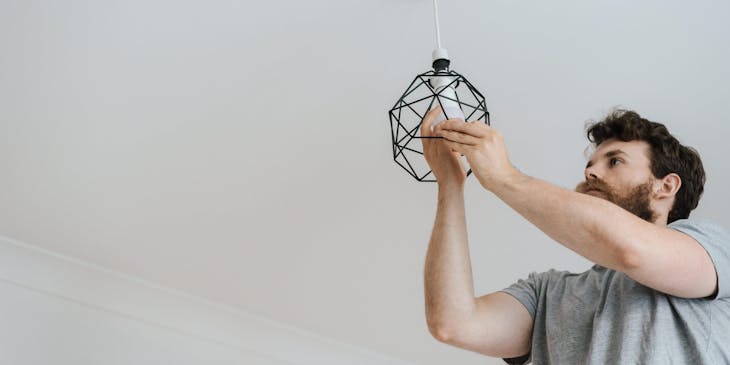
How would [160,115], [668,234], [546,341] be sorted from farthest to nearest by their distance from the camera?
[160,115] < [546,341] < [668,234]

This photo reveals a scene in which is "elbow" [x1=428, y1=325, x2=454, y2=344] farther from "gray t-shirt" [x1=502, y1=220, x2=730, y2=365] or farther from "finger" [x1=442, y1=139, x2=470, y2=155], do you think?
"finger" [x1=442, y1=139, x2=470, y2=155]

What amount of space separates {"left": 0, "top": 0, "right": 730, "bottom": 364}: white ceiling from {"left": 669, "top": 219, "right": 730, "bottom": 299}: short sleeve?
591 mm

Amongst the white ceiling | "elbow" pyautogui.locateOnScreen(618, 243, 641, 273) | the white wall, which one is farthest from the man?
A: the white wall

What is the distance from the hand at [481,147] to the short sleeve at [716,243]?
0.31 meters

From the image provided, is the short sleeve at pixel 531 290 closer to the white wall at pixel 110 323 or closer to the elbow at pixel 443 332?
the elbow at pixel 443 332

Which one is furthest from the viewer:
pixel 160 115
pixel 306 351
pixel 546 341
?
pixel 306 351

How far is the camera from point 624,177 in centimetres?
146

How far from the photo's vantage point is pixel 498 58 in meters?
1.79

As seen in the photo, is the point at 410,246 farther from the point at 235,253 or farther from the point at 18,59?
the point at 18,59

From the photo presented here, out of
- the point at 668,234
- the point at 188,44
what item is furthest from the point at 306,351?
the point at 668,234

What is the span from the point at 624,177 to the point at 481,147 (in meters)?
0.41

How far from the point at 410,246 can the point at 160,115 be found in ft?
2.87

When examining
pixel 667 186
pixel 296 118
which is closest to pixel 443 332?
pixel 667 186

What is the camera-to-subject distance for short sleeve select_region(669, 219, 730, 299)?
4.02 feet
